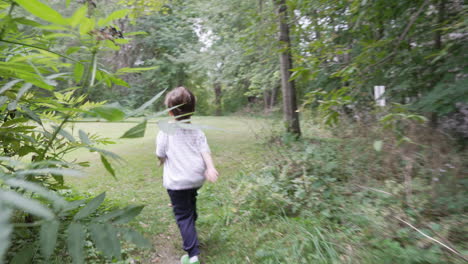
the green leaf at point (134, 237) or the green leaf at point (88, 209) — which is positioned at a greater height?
the green leaf at point (88, 209)

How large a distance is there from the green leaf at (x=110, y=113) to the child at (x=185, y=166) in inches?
81.6

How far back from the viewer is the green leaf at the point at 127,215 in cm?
78

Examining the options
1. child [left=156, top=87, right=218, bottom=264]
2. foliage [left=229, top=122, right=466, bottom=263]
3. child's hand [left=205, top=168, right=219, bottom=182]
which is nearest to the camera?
foliage [left=229, top=122, right=466, bottom=263]

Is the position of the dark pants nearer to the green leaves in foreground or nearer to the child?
the child

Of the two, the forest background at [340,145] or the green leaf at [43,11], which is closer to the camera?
the green leaf at [43,11]

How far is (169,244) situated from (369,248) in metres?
2.16

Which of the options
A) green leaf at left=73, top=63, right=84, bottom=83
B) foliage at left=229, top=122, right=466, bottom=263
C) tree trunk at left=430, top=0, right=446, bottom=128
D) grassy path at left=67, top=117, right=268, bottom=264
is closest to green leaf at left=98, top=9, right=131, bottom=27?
green leaf at left=73, top=63, right=84, bottom=83

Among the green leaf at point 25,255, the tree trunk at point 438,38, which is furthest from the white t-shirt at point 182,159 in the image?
the tree trunk at point 438,38

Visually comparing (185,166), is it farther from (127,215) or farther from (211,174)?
(127,215)

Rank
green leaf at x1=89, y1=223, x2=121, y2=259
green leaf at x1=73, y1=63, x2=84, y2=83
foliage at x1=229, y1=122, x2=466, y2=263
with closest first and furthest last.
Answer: green leaf at x1=89, y1=223, x2=121, y2=259 < green leaf at x1=73, y1=63, x2=84, y2=83 < foliage at x1=229, y1=122, x2=466, y2=263

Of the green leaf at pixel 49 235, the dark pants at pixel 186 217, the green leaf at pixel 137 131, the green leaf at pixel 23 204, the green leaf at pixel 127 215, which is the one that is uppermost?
the green leaf at pixel 137 131

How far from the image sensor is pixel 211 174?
2.79 metres

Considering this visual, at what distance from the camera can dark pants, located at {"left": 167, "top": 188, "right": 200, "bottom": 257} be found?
2.91 metres

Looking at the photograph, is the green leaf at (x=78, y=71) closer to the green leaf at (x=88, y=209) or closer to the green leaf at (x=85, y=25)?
the green leaf at (x=85, y=25)
